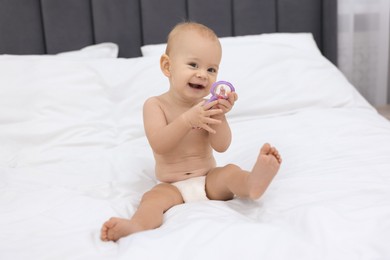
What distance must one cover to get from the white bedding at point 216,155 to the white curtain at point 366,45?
0.32 metres

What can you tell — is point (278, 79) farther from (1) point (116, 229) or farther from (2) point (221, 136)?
(1) point (116, 229)

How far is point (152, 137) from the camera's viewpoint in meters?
1.05

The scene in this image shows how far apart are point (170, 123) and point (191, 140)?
11 centimetres

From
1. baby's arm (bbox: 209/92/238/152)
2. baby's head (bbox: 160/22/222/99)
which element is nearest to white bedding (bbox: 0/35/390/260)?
baby's arm (bbox: 209/92/238/152)

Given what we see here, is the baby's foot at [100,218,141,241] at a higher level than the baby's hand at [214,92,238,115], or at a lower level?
lower

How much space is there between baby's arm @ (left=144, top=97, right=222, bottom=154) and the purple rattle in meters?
0.02

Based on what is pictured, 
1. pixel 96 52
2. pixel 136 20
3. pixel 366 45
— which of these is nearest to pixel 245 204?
pixel 96 52

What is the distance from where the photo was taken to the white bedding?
72 cm

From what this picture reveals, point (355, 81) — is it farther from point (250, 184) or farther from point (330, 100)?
point (250, 184)

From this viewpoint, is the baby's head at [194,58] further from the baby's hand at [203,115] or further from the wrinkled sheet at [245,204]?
the wrinkled sheet at [245,204]

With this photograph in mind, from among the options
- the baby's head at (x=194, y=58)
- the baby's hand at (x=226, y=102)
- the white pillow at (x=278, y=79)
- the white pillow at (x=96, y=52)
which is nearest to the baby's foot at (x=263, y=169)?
the baby's hand at (x=226, y=102)

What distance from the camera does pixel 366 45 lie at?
2176mm

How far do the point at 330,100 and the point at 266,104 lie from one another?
9.8 inches

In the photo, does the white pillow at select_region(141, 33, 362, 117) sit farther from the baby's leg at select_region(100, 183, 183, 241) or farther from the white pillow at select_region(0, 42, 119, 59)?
the baby's leg at select_region(100, 183, 183, 241)
